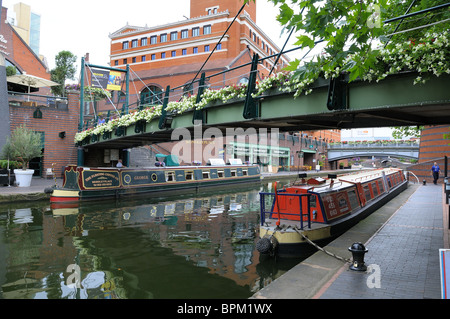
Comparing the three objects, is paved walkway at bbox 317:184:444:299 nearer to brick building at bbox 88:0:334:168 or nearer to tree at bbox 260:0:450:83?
tree at bbox 260:0:450:83

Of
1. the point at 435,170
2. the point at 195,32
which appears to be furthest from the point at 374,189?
the point at 195,32

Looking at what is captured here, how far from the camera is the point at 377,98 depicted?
597 centimetres

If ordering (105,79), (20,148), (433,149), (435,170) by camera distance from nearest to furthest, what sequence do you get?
(20,148) < (435,170) < (433,149) < (105,79)

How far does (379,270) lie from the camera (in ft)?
15.8

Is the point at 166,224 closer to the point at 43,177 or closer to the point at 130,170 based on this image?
the point at 130,170

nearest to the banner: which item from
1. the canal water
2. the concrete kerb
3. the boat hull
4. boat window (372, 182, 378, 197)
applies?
the boat hull

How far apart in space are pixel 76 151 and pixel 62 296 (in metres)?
21.2

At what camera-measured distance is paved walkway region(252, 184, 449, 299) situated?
13.2ft

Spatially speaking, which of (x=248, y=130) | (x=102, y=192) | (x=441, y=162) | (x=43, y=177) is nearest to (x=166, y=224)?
(x=248, y=130)

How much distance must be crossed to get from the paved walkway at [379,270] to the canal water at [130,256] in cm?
106

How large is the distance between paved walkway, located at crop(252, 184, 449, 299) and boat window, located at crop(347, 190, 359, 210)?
2.98 feet

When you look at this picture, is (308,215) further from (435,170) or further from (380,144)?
(380,144)

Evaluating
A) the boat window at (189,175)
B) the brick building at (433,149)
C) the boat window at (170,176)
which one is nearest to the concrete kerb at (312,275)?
the boat window at (170,176)

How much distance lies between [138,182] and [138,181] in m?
0.06
